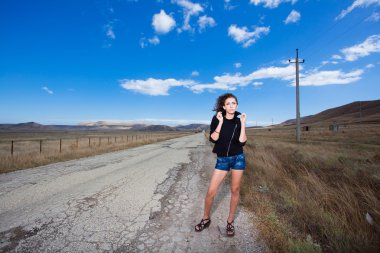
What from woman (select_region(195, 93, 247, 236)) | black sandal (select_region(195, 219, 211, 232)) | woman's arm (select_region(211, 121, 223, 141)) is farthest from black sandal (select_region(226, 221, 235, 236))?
woman's arm (select_region(211, 121, 223, 141))

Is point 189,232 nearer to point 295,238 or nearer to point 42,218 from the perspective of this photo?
point 295,238

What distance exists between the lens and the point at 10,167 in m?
9.25

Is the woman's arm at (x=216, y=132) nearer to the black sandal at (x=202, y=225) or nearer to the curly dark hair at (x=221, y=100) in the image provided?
the curly dark hair at (x=221, y=100)

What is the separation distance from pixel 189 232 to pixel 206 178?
13.0ft

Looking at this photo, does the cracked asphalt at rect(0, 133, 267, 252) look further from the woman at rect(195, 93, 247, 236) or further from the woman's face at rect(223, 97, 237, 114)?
the woman's face at rect(223, 97, 237, 114)

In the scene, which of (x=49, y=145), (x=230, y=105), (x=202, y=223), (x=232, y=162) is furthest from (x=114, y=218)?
(x=49, y=145)

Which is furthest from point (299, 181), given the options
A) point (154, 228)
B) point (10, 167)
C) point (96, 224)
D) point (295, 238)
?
point (10, 167)

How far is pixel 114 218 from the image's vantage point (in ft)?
12.7

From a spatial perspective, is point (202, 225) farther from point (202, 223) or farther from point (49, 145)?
point (49, 145)

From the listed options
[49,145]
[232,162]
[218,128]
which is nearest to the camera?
[218,128]

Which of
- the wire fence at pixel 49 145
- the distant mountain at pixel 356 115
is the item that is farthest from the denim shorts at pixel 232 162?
the distant mountain at pixel 356 115

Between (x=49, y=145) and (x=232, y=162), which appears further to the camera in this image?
(x=49, y=145)

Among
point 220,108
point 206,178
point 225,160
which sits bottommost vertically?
point 206,178

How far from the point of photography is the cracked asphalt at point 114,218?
2969 mm
